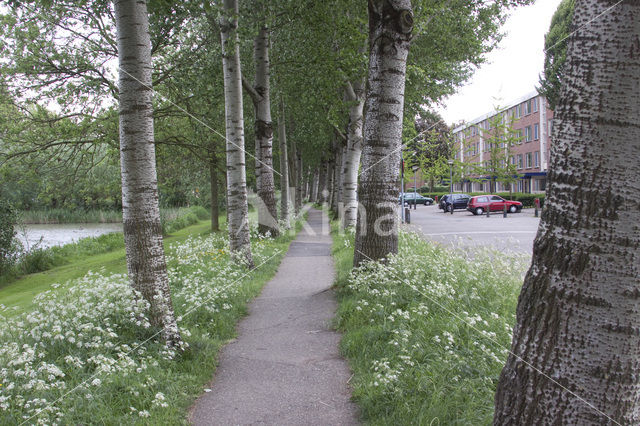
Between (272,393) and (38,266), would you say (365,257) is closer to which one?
(272,393)

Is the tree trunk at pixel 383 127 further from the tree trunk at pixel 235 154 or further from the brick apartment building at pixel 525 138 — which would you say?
the brick apartment building at pixel 525 138

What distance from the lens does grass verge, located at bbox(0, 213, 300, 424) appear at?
3406mm

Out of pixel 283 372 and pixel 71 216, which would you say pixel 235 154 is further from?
pixel 71 216

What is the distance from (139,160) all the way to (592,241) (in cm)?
427

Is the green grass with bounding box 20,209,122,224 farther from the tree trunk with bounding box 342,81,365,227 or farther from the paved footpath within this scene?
the paved footpath

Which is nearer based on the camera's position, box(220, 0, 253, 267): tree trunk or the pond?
box(220, 0, 253, 267): tree trunk

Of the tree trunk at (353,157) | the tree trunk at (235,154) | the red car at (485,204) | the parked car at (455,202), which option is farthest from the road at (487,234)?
the parked car at (455,202)

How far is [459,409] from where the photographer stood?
11.1ft

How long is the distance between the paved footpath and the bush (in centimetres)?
1256

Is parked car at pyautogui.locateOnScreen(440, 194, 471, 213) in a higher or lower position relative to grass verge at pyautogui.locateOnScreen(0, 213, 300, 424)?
higher

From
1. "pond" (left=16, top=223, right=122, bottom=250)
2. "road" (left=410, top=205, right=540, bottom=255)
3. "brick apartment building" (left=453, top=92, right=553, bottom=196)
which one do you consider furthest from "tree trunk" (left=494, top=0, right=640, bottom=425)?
"brick apartment building" (left=453, top=92, right=553, bottom=196)

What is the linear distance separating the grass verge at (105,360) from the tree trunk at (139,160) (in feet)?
0.64

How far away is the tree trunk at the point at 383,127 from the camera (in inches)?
Result: 278

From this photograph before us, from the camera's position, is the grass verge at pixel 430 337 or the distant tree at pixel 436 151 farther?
the distant tree at pixel 436 151
